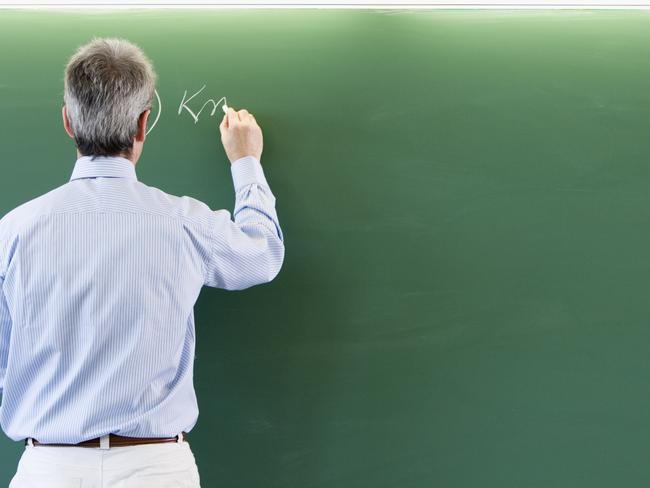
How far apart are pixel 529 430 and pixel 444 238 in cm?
47

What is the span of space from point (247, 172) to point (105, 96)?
36 centimetres

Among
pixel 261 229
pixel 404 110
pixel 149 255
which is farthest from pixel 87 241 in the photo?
pixel 404 110

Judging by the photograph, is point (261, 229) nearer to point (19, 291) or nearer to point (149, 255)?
point (149, 255)

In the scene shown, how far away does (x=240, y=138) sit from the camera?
1.73 metres

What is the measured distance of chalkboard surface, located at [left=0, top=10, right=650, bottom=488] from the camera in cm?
180

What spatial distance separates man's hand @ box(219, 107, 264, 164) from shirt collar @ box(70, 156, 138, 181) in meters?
0.35

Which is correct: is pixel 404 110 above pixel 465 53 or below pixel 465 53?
below

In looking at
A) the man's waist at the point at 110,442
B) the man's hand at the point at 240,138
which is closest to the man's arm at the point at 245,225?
the man's hand at the point at 240,138

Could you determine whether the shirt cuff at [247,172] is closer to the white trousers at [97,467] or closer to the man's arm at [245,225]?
the man's arm at [245,225]

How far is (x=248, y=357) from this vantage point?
1817mm

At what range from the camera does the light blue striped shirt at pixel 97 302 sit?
1354 mm

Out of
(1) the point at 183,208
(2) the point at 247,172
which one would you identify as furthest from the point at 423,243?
(1) the point at 183,208

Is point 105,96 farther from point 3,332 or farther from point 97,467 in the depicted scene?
point 97,467

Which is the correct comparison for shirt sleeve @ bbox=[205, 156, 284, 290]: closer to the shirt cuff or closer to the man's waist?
the shirt cuff
